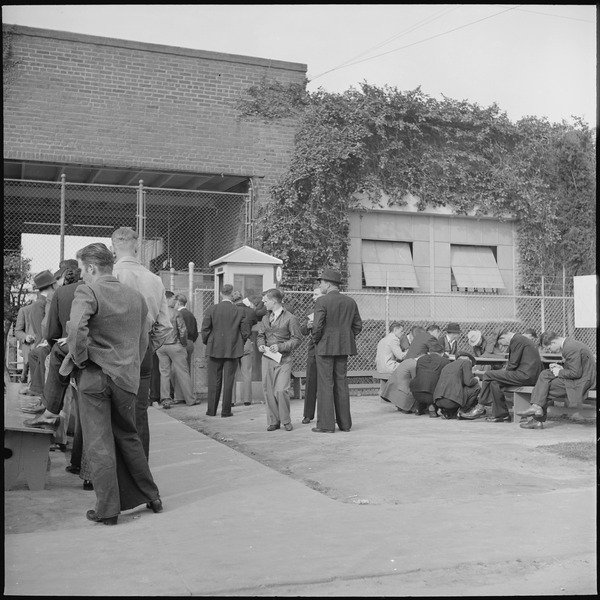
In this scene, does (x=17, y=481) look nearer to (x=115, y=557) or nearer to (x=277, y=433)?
(x=115, y=557)

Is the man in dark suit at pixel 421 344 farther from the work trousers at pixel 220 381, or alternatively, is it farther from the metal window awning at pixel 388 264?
the metal window awning at pixel 388 264

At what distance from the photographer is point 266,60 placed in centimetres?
1596

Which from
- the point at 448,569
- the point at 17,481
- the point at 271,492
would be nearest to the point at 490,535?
the point at 448,569

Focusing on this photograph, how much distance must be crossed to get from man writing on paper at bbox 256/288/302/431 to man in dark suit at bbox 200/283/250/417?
1221 millimetres

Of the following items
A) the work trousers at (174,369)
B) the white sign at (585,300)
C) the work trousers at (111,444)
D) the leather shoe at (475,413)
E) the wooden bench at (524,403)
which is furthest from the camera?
the work trousers at (174,369)

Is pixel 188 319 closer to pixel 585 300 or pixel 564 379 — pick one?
pixel 564 379

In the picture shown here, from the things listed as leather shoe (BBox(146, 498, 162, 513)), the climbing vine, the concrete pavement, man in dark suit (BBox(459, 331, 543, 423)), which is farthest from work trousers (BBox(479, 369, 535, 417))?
leather shoe (BBox(146, 498, 162, 513))

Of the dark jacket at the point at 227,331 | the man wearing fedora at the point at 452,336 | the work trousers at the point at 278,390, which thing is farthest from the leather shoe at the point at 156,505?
the man wearing fedora at the point at 452,336

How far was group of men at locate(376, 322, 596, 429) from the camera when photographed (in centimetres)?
1031

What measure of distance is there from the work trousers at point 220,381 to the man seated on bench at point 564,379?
433 cm

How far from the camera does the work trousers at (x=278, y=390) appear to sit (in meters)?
10.4

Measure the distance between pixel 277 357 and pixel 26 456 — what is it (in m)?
4.54

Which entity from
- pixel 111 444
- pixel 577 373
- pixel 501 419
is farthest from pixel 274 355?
pixel 111 444

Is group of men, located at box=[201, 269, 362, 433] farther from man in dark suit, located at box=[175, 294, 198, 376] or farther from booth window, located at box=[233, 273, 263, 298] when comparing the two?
booth window, located at box=[233, 273, 263, 298]
